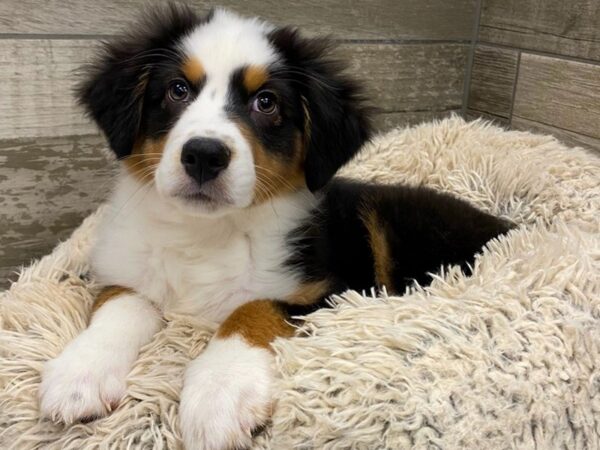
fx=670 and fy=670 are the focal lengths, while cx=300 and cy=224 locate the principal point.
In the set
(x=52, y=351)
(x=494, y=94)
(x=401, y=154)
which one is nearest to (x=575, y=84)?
(x=494, y=94)

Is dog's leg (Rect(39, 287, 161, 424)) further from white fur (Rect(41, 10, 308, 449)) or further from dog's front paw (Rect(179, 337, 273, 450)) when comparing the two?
dog's front paw (Rect(179, 337, 273, 450))

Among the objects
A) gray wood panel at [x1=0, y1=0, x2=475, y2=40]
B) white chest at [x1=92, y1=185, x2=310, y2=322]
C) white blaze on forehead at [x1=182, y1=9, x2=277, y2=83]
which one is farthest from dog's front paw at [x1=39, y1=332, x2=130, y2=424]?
gray wood panel at [x1=0, y1=0, x2=475, y2=40]

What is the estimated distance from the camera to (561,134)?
3299 millimetres

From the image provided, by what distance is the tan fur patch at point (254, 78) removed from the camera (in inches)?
75.0

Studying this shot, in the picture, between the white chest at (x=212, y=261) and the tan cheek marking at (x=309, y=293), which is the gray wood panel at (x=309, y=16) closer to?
the white chest at (x=212, y=261)

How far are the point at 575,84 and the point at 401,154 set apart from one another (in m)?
0.88

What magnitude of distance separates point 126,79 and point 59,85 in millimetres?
1043

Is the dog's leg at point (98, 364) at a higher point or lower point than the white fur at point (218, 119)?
lower

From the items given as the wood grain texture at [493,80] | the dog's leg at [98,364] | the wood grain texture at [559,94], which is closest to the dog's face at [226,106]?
the dog's leg at [98,364]

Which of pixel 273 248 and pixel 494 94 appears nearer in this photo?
pixel 273 248

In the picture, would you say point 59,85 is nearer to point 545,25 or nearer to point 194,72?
point 194,72

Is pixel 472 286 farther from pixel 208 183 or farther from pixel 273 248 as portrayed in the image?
pixel 208 183

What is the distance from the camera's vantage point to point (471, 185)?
9.78 feet

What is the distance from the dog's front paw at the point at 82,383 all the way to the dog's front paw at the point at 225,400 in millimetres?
213
